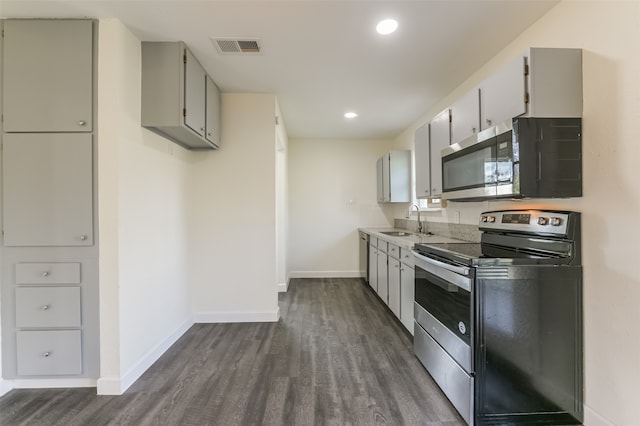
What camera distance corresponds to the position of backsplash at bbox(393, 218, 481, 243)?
2.70 meters

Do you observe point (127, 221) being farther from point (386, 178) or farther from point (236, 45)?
point (386, 178)

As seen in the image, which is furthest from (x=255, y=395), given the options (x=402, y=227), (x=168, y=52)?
(x=402, y=227)

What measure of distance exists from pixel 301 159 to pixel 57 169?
3.67m

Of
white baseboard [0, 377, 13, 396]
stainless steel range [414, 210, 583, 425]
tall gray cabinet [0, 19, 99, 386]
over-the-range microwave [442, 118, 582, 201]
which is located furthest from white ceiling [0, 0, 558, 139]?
white baseboard [0, 377, 13, 396]

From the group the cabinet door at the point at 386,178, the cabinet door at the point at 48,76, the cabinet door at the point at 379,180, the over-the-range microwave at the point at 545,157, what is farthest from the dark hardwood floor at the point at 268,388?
the cabinet door at the point at 379,180

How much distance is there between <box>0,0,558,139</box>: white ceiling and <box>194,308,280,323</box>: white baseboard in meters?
2.49

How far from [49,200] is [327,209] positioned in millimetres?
3866

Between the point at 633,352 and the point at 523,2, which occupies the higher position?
the point at 523,2

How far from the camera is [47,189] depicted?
1.96m

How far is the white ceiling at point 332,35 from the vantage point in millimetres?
1811

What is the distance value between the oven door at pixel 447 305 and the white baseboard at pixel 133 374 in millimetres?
2217

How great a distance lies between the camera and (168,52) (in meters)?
2.24

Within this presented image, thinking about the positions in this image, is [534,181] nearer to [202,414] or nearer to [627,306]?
[627,306]

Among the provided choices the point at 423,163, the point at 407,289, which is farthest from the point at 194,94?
the point at 407,289
